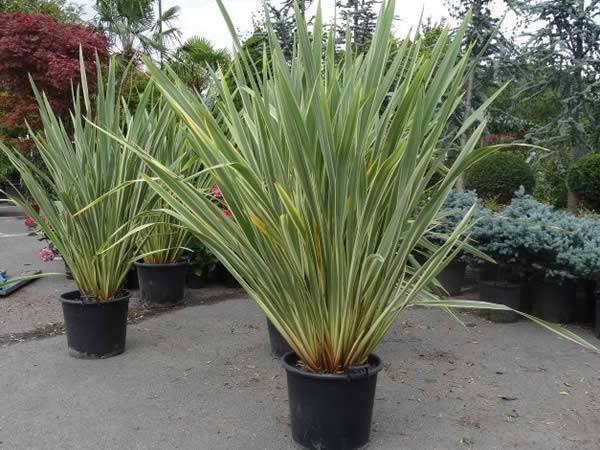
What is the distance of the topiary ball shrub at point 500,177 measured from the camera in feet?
26.2

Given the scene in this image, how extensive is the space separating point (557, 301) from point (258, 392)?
8.65ft

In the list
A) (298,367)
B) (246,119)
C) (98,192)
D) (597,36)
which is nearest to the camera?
(298,367)

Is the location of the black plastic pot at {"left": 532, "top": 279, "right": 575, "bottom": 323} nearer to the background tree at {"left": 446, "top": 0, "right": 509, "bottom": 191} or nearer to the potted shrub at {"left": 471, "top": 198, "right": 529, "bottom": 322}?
the potted shrub at {"left": 471, "top": 198, "right": 529, "bottom": 322}

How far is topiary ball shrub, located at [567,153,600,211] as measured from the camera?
24.0 ft

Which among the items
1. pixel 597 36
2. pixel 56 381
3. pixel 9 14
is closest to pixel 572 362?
pixel 56 381

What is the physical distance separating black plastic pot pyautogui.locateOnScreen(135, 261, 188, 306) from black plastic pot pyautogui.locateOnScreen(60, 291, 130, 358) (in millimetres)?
1375

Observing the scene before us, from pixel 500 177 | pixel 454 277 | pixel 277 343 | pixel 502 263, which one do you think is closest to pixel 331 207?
pixel 277 343

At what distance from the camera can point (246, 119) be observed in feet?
8.92

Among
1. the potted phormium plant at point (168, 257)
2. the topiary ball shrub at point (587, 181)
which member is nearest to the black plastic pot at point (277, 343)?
the potted phormium plant at point (168, 257)

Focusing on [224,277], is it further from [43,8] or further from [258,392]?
[43,8]

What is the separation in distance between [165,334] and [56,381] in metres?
1.07

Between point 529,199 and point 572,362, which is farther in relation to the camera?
point 529,199

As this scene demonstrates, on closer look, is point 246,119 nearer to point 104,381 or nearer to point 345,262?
point 345,262

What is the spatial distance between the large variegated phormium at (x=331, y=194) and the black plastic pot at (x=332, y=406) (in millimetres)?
114
